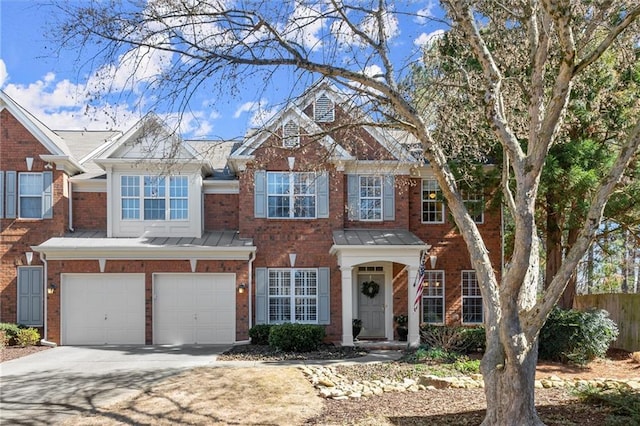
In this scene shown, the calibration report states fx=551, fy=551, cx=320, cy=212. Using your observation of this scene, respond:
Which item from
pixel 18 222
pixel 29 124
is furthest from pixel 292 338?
pixel 29 124

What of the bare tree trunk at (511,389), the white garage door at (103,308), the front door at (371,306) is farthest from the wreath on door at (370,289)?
the bare tree trunk at (511,389)

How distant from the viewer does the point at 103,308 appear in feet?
53.6

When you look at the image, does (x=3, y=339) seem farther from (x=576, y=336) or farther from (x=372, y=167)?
(x=576, y=336)

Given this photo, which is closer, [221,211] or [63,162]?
[63,162]

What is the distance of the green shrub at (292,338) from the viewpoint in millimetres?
14500

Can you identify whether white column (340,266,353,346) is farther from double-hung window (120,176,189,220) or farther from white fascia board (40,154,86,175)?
white fascia board (40,154,86,175)

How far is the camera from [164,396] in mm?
9320

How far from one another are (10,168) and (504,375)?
1592cm

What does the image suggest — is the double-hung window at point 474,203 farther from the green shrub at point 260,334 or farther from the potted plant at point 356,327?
the green shrub at point 260,334

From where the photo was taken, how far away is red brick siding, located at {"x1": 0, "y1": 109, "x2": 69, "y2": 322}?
54.6 ft

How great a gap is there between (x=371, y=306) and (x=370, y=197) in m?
3.50

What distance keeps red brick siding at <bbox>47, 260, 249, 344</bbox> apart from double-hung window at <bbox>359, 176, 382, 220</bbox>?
4192mm

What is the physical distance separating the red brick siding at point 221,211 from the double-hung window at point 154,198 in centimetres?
83

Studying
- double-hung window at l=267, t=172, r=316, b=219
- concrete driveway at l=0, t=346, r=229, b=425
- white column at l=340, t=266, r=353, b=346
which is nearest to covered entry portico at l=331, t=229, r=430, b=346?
white column at l=340, t=266, r=353, b=346
